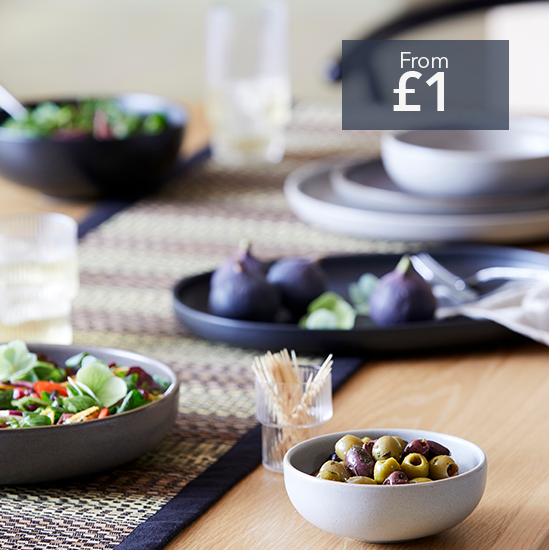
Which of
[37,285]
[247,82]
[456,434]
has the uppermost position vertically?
[247,82]

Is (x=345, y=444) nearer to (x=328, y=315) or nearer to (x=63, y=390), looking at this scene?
(x=63, y=390)

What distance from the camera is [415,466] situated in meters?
0.61

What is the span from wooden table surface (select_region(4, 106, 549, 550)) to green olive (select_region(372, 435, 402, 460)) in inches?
2.4

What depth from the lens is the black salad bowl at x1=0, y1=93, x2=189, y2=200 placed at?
157 centimetres

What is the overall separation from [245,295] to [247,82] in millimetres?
1001

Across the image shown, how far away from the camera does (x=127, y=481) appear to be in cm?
74

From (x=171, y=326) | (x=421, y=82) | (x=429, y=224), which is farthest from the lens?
(x=421, y=82)

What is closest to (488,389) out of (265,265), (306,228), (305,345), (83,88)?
(305,345)

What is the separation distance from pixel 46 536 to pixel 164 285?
0.64 meters

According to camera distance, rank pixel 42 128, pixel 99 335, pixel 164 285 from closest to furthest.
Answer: pixel 99 335
pixel 164 285
pixel 42 128

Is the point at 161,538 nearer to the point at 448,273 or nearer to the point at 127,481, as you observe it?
the point at 127,481

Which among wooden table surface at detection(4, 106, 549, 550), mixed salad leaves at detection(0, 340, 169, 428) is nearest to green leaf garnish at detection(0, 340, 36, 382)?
mixed salad leaves at detection(0, 340, 169, 428)

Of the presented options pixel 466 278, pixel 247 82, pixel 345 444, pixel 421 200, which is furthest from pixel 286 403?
pixel 247 82

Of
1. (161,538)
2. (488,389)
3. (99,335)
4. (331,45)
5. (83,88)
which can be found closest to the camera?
(161,538)
